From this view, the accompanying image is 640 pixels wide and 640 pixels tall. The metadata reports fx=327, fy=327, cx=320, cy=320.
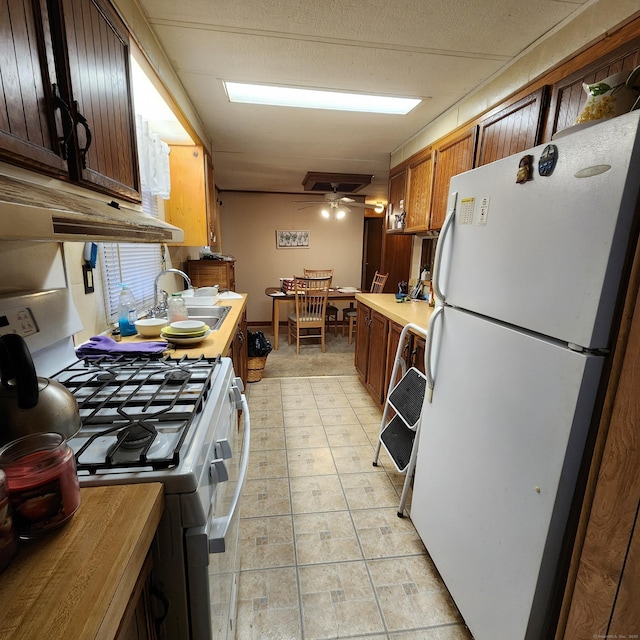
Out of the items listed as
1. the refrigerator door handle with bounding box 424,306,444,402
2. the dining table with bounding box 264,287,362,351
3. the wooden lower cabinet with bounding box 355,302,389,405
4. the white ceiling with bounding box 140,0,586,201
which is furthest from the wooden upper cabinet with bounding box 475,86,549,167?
the dining table with bounding box 264,287,362,351

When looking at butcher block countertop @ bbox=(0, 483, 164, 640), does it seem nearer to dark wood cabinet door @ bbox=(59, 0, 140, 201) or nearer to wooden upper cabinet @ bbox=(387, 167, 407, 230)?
dark wood cabinet door @ bbox=(59, 0, 140, 201)

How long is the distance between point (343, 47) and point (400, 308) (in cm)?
171

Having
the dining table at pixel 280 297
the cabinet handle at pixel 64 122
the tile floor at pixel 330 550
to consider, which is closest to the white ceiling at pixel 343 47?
the cabinet handle at pixel 64 122

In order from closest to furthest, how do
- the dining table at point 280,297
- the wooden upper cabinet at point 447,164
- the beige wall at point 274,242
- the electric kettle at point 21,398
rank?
1. the electric kettle at point 21,398
2. the wooden upper cabinet at point 447,164
3. the dining table at point 280,297
4. the beige wall at point 274,242

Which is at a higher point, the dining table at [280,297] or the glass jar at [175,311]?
the glass jar at [175,311]

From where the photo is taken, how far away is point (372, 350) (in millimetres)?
2920

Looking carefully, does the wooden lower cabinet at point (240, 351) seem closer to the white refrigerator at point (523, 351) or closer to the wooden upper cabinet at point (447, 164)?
the white refrigerator at point (523, 351)

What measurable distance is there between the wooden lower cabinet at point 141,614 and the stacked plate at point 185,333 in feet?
3.53

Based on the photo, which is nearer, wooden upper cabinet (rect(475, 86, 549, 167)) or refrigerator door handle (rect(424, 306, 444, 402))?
refrigerator door handle (rect(424, 306, 444, 402))

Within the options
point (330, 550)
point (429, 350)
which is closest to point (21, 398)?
point (429, 350)

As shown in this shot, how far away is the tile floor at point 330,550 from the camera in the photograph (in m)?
1.24

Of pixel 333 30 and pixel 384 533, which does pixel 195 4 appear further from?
pixel 384 533

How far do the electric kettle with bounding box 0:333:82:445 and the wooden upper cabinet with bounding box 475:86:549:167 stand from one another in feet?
6.95

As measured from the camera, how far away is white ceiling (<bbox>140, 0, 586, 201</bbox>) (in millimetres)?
1416
